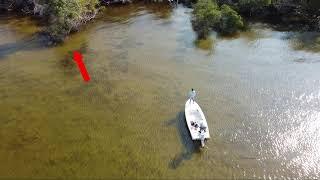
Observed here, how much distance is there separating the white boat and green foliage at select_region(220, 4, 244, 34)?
43.2 feet

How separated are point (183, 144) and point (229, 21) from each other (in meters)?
17.0

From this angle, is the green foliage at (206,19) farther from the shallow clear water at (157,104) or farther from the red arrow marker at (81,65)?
the red arrow marker at (81,65)

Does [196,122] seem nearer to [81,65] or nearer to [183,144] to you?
[183,144]

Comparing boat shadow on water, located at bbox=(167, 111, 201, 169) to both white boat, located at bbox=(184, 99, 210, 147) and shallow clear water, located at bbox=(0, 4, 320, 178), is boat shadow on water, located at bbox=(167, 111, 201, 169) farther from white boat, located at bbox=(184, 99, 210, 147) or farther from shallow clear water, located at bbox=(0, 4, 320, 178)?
white boat, located at bbox=(184, 99, 210, 147)

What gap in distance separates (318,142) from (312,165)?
2110mm

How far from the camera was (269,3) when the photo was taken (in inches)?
1479

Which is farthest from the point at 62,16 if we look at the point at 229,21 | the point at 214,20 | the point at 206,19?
the point at 229,21

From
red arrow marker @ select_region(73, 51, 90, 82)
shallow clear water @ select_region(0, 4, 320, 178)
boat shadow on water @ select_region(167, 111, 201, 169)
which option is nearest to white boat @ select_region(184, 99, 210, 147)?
boat shadow on water @ select_region(167, 111, 201, 169)

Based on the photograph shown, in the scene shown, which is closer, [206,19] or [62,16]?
[62,16]

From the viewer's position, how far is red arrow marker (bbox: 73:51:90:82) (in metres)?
28.9

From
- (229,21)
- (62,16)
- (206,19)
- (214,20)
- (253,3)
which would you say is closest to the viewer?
(62,16)

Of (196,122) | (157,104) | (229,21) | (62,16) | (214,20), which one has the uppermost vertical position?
(62,16)

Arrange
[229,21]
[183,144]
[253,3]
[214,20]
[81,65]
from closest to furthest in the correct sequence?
1. [183,144]
2. [81,65]
3. [214,20]
4. [229,21]
5. [253,3]

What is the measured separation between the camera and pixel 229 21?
35.3 m
